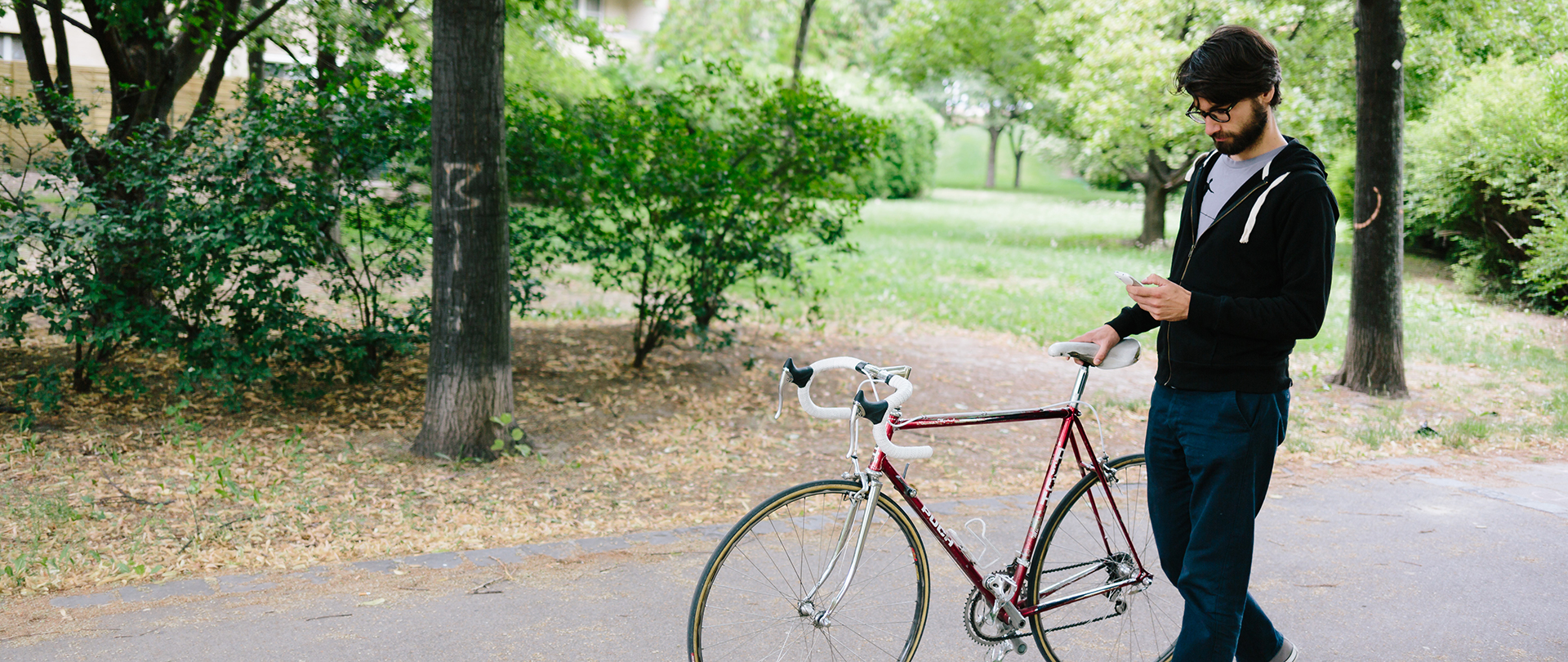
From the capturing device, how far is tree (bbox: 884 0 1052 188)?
76.9ft

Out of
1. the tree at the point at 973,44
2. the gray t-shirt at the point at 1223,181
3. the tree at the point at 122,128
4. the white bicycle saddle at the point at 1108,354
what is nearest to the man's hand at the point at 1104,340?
the white bicycle saddle at the point at 1108,354

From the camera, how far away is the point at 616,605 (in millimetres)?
4082

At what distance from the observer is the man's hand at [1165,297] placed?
2.65 meters

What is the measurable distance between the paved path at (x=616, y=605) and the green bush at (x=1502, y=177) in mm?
8532

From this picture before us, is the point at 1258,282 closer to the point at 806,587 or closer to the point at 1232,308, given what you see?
the point at 1232,308

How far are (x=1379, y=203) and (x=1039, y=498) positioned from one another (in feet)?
21.5

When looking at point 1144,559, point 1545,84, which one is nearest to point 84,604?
point 1144,559

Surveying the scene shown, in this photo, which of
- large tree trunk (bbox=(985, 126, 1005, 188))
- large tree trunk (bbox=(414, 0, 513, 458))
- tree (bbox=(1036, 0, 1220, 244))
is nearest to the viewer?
large tree trunk (bbox=(414, 0, 513, 458))

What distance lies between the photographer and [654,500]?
221 inches

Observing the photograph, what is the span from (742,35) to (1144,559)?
85.1ft

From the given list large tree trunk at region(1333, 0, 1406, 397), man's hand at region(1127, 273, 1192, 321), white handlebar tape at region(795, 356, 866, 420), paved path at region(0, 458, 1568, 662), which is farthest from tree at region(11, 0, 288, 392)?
large tree trunk at region(1333, 0, 1406, 397)

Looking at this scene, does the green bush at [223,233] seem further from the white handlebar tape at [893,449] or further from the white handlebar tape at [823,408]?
the white handlebar tape at [893,449]

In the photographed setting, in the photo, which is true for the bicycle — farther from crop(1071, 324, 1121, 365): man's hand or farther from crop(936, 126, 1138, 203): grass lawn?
crop(936, 126, 1138, 203): grass lawn

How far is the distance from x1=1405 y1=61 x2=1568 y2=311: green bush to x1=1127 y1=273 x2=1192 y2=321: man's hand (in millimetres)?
11204
